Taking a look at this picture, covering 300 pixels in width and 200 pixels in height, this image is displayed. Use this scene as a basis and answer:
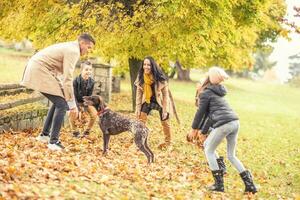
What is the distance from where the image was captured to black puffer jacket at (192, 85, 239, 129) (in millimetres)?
8078

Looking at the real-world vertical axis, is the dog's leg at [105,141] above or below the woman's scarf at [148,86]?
below

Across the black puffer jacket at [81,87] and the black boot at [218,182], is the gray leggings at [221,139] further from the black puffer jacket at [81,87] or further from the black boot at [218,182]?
the black puffer jacket at [81,87]

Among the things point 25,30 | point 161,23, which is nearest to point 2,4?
point 25,30

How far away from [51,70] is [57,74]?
155 millimetres

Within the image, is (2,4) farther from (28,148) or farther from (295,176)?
(295,176)

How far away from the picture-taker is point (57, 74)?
925 cm

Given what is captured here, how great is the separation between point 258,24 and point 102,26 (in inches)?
198

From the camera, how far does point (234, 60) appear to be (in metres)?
23.8

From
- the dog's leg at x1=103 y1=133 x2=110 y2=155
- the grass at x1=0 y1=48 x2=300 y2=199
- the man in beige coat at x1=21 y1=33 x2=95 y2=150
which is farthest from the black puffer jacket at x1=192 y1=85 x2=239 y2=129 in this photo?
the man in beige coat at x1=21 y1=33 x2=95 y2=150

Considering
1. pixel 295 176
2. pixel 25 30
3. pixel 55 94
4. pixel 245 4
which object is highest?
pixel 245 4

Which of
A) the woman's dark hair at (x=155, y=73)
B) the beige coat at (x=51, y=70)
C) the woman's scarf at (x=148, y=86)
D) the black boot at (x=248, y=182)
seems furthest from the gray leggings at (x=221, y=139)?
the woman's scarf at (x=148, y=86)

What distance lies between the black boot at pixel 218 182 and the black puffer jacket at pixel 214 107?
0.85 metres

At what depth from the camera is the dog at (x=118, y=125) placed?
9.27 meters

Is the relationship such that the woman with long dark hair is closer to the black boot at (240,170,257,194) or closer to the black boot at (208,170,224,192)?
the black boot at (208,170,224,192)
